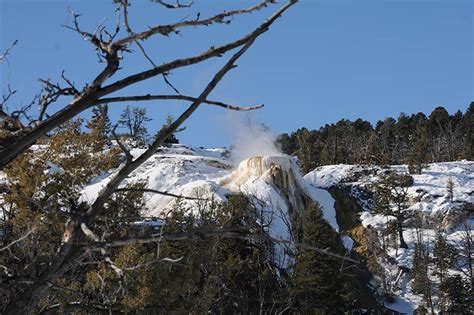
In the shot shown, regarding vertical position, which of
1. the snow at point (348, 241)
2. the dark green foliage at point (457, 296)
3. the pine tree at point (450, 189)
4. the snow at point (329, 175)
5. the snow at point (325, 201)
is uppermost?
the snow at point (329, 175)

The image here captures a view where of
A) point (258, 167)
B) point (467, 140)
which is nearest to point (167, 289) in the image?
point (258, 167)

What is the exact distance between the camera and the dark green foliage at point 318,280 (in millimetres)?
23391

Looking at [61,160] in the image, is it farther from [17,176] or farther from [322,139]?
[322,139]

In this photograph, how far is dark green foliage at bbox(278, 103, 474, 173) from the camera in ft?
184

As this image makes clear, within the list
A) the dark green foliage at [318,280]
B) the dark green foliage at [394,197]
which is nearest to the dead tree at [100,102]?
the dark green foliage at [318,280]

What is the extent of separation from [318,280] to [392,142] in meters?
57.4

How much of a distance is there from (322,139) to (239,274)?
62444 mm

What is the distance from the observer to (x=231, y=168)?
4381cm

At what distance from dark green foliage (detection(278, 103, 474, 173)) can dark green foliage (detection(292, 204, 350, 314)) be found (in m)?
23.9

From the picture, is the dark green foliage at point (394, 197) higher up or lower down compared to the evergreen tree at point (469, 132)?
lower down

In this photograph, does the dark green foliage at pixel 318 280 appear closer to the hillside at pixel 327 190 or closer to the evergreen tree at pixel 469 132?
the hillside at pixel 327 190

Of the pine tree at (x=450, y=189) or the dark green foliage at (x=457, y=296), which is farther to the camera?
the pine tree at (x=450, y=189)

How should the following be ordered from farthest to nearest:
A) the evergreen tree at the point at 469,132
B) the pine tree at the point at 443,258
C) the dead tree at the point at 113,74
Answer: the evergreen tree at the point at 469,132 → the pine tree at the point at 443,258 → the dead tree at the point at 113,74

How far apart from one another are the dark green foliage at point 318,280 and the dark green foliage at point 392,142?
2394cm
